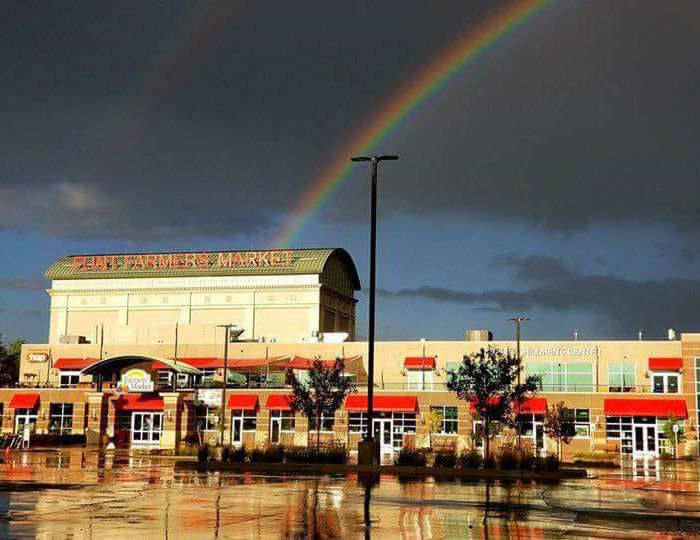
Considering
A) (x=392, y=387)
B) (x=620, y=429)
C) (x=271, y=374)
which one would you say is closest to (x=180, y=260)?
(x=271, y=374)

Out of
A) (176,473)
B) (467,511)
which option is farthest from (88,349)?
(467,511)

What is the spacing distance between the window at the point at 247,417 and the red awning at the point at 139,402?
6.02 meters

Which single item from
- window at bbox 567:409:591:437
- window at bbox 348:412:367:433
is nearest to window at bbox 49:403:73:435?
window at bbox 348:412:367:433

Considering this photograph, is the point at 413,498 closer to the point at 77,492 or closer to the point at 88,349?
the point at 77,492

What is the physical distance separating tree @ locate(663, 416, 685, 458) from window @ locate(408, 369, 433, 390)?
19.1 meters

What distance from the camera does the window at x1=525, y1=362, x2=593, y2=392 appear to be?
7362 centimetres

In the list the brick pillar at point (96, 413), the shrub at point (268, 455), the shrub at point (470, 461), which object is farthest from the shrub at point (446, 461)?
the brick pillar at point (96, 413)

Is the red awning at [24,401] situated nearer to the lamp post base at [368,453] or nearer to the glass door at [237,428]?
the glass door at [237,428]

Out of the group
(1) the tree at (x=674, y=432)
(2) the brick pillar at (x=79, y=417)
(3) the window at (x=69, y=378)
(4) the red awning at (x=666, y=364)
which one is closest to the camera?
(1) the tree at (x=674, y=432)

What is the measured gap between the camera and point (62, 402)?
257 ft

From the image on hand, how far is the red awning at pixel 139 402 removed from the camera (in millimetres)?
74688

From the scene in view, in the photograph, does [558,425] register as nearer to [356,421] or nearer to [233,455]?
[356,421]

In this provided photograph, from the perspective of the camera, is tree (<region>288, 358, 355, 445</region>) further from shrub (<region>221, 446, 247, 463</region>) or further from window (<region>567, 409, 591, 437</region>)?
window (<region>567, 409, 591, 437</region>)

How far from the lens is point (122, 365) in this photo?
75125mm
